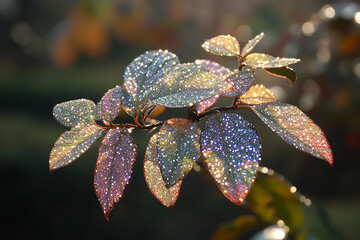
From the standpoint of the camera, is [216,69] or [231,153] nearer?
[231,153]

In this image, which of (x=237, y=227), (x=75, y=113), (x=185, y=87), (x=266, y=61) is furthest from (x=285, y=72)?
(x=237, y=227)

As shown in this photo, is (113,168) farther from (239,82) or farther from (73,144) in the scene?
(239,82)

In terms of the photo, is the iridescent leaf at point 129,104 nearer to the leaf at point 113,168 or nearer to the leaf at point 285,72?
the leaf at point 113,168

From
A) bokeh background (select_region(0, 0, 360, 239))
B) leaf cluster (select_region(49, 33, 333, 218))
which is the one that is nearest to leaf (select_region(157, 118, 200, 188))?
leaf cluster (select_region(49, 33, 333, 218))

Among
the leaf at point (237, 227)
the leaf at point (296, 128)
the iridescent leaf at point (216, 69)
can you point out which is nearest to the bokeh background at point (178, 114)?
the leaf at point (237, 227)

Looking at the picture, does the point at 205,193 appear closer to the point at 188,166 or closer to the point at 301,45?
the point at 301,45

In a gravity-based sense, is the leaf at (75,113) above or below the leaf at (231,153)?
above

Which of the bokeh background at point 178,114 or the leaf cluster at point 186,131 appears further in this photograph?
the bokeh background at point 178,114
